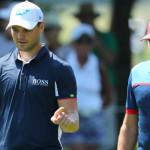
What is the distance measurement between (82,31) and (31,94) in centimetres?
394

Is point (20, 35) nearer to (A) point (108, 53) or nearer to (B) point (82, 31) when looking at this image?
(B) point (82, 31)

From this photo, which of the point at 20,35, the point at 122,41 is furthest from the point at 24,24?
the point at 122,41

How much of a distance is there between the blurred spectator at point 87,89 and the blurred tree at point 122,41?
24.4 inches

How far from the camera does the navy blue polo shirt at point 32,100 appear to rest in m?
4.70

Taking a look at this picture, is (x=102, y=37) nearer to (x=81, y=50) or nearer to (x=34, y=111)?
(x=81, y=50)

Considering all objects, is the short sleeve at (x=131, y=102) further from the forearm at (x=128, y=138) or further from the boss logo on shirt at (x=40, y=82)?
the boss logo on shirt at (x=40, y=82)

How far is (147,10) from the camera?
923 cm

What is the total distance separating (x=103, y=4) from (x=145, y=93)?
5.01 meters

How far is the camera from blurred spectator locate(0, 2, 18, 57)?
26.6 feet

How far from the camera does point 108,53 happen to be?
29.2 ft

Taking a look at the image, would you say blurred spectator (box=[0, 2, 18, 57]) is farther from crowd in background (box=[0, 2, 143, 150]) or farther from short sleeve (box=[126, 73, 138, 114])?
short sleeve (box=[126, 73, 138, 114])

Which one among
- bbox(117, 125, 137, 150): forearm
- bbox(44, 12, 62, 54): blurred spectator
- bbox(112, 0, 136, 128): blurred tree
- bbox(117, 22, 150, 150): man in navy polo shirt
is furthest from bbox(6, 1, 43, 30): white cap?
bbox(112, 0, 136, 128): blurred tree

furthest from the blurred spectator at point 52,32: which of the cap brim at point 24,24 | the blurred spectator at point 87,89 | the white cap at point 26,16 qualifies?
the cap brim at point 24,24

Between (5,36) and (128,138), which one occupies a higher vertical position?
(5,36)
